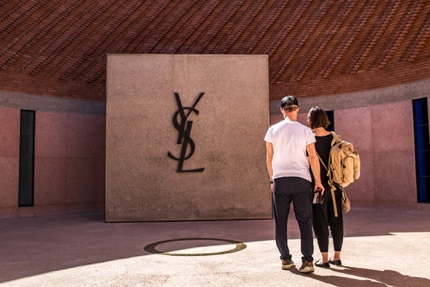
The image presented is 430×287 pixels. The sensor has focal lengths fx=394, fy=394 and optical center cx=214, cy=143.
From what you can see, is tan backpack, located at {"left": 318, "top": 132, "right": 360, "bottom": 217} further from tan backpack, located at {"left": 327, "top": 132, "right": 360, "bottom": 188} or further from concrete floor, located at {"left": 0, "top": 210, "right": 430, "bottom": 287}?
concrete floor, located at {"left": 0, "top": 210, "right": 430, "bottom": 287}

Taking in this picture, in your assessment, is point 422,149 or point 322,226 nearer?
point 322,226

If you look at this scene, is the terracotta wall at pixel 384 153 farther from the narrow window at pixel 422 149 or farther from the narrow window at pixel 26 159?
the narrow window at pixel 26 159

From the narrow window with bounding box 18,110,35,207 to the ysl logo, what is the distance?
4.41m

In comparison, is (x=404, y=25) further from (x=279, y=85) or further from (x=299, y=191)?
(x=299, y=191)

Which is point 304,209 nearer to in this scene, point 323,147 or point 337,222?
point 337,222

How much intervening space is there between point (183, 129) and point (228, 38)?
16.5ft

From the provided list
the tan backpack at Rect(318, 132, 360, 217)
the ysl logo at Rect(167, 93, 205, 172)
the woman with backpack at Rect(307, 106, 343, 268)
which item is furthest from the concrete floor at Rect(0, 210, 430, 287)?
the ysl logo at Rect(167, 93, 205, 172)

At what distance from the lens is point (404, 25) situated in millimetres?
11156

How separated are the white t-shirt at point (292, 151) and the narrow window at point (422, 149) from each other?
7.43 meters

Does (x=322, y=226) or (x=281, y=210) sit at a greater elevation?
(x=281, y=210)

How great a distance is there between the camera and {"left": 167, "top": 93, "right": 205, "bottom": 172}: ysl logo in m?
9.59

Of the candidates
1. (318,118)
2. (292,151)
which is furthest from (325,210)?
(318,118)

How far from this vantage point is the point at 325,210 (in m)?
4.65

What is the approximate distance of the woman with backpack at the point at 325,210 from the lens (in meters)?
4.64
